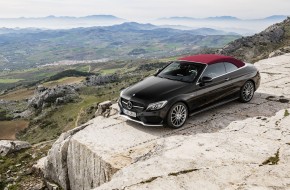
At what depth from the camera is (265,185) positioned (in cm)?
700

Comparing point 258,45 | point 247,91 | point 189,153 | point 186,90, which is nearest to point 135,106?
point 186,90

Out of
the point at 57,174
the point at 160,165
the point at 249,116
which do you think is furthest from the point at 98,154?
the point at 249,116

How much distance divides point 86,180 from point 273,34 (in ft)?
442

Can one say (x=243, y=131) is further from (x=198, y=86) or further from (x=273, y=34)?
(x=273, y=34)

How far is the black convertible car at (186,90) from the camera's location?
35.4 ft

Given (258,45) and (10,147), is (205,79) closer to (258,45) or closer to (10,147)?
(10,147)

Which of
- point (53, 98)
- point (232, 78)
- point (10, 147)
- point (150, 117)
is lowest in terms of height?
point (53, 98)

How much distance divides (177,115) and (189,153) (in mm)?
2362

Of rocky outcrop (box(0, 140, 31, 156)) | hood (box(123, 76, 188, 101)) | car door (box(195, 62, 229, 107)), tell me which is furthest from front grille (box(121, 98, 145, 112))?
rocky outcrop (box(0, 140, 31, 156))

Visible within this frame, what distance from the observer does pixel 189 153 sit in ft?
29.1

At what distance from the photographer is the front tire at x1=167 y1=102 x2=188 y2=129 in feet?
35.6

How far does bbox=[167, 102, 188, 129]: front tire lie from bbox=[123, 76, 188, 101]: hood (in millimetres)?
579

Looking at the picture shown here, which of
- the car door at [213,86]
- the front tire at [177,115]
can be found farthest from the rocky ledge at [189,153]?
the car door at [213,86]

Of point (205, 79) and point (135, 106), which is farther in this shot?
point (205, 79)
